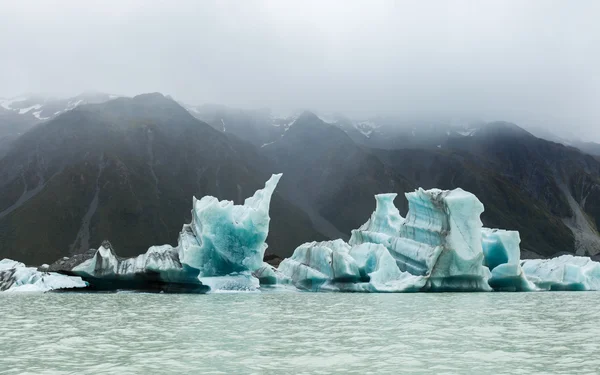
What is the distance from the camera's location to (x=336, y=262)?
32125 mm

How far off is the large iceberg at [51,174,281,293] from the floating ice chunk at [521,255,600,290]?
60.4ft

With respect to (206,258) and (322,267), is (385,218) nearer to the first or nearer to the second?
(322,267)

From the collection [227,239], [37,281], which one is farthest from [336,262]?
[37,281]

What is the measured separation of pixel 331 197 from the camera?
195m

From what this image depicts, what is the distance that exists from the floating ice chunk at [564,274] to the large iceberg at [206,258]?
18.4 m

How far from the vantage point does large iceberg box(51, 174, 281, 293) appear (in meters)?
30.4

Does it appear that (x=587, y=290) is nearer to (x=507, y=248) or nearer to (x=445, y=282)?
(x=507, y=248)

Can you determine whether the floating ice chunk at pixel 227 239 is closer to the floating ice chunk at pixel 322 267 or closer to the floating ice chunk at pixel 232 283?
the floating ice chunk at pixel 232 283

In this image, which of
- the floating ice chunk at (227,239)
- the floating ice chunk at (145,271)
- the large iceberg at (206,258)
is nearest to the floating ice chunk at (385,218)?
the large iceberg at (206,258)

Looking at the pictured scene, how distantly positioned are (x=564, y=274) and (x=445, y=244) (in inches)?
450

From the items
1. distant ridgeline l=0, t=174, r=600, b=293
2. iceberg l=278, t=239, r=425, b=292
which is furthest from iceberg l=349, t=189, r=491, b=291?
iceberg l=278, t=239, r=425, b=292

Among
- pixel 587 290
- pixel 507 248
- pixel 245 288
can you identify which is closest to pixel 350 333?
pixel 245 288

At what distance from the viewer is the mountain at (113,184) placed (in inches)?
5507

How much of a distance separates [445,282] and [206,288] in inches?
537
